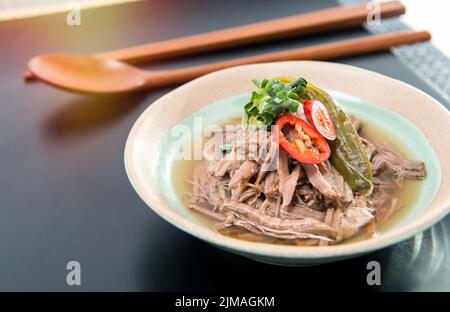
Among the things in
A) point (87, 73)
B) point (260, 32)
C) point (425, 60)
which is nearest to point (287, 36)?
point (260, 32)

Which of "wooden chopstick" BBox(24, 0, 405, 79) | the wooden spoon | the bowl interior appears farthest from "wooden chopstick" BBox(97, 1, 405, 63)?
the bowl interior

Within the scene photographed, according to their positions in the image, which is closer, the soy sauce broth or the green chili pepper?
the soy sauce broth

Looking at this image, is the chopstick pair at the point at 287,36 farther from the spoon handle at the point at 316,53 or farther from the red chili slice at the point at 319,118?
the red chili slice at the point at 319,118

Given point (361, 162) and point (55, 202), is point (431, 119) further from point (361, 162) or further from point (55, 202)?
point (55, 202)

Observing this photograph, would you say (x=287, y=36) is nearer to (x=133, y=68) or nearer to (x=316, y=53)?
(x=316, y=53)

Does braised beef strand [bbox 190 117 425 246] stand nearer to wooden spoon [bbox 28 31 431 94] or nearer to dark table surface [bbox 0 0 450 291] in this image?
→ dark table surface [bbox 0 0 450 291]

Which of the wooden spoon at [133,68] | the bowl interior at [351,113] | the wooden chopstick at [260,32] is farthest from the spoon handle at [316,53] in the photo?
the bowl interior at [351,113]

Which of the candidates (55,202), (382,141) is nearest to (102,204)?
→ (55,202)
